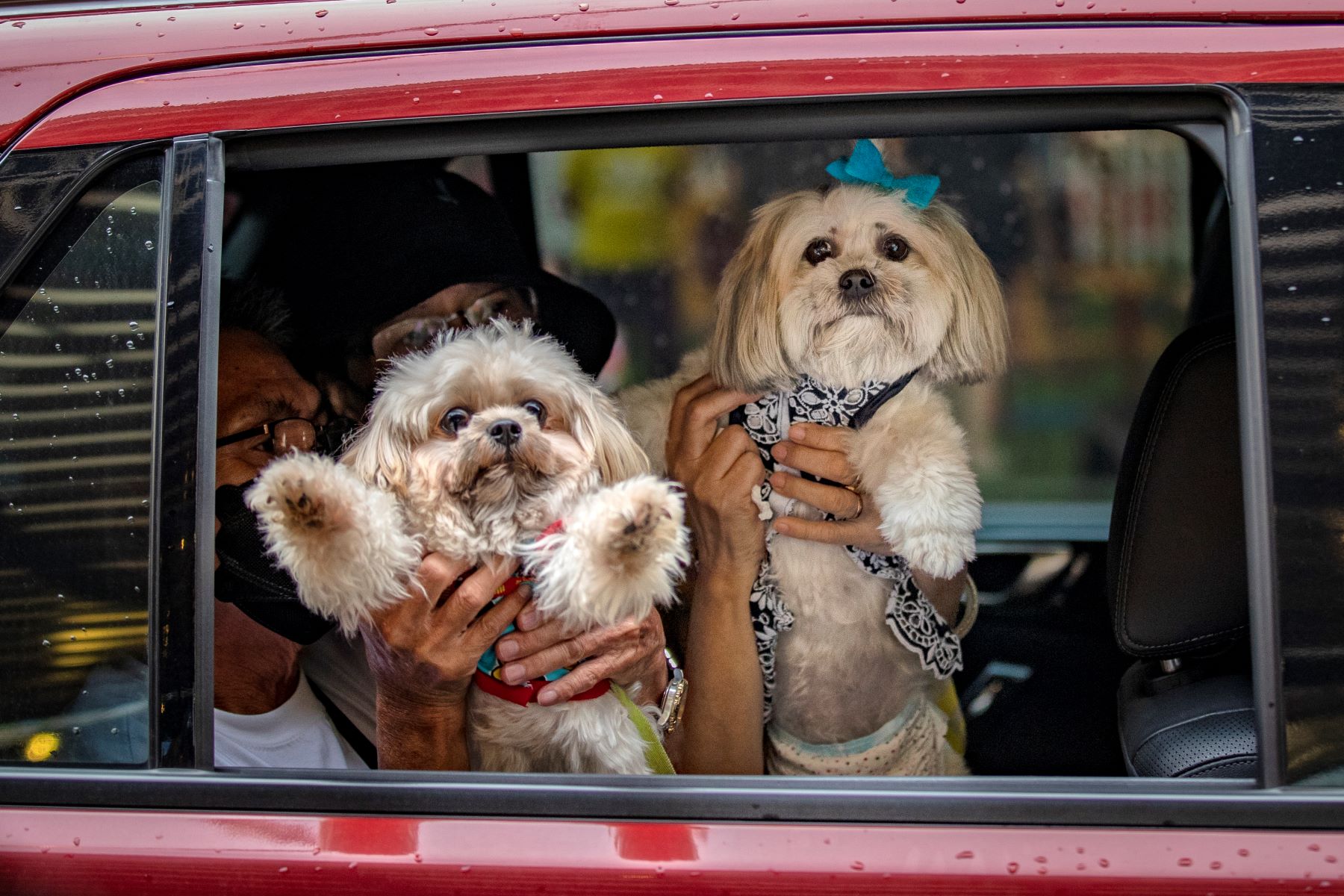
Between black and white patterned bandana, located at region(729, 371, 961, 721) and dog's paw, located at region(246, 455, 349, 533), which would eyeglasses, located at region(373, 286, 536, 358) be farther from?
dog's paw, located at region(246, 455, 349, 533)

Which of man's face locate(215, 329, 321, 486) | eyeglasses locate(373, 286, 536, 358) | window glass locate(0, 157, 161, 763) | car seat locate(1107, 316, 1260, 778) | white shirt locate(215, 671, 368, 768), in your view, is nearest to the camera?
window glass locate(0, 157, 161, 763)

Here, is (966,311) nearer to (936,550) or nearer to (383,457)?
(936,550)

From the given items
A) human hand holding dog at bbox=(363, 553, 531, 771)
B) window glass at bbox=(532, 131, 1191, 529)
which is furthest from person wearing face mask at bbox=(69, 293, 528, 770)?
window glass at bbox=(532, 131, 1191, 529)

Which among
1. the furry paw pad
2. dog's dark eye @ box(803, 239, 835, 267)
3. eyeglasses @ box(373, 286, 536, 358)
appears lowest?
the furry paw pad

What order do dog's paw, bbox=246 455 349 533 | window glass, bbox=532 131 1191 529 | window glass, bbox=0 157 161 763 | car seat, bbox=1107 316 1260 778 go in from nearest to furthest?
1. window glass, bbox=0 157 161 763
2. dog's paw, bbox=246 455 349 533
3. car seat, bbox=1107 316 1260 778
4. window glass, bbox=532 131 1191 529

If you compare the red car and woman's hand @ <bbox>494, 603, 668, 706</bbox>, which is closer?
the red car

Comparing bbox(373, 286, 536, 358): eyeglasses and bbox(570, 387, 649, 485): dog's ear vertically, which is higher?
bbox(373, 286, 536, 358): eyeglasses

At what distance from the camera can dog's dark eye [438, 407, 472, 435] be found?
1834 mm

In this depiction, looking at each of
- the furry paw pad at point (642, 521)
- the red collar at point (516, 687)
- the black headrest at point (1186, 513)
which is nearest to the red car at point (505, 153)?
the black headrest at point (1186, 513)

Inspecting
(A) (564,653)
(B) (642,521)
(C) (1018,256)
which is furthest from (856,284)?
(C) (1018,256)

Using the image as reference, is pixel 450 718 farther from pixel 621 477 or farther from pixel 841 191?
pixel 841 191

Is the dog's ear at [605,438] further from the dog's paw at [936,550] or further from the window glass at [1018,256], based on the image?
the window glass at [1018,256]

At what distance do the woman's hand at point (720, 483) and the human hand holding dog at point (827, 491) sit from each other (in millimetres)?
54

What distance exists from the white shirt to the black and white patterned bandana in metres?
0.79
